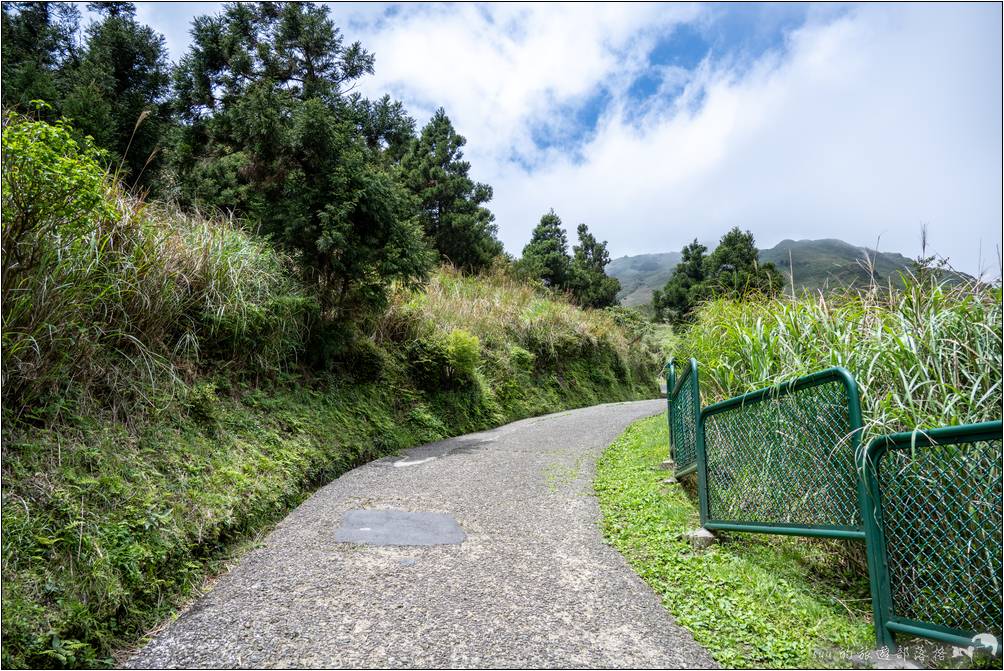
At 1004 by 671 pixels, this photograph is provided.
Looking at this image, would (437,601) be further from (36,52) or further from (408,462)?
(36,52)

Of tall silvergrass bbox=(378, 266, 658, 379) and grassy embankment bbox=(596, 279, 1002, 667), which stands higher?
tall silvergrass bbox=(378, 266, 658, 379)

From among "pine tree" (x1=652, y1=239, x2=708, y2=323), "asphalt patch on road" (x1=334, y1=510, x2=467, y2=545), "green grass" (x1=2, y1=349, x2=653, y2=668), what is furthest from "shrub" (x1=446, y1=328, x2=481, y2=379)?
"pine tree" (x1=652, y1=239, x2=708, y2=323)

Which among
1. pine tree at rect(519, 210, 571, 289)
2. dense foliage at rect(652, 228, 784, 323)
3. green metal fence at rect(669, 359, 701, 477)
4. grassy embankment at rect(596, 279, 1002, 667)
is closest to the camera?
grassy embankment at rect(596, 279, 1002, 667)

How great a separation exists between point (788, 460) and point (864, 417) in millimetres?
489

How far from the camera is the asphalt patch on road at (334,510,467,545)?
3.61m

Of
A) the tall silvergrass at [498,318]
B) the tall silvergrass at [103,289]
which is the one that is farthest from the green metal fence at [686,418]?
the tall silvergrass at [103,289]

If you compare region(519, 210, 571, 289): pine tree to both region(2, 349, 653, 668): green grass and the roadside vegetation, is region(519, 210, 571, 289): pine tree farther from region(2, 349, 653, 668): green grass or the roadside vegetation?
region(2, 349, 653, 668): green grass

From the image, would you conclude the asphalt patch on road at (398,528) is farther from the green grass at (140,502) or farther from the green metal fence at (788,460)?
the green metal fence at (788,460)

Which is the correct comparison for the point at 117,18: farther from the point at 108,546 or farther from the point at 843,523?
the point at 843,523

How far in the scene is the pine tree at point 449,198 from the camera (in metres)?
16.8

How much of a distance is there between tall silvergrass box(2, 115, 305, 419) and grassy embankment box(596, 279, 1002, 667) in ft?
11.9

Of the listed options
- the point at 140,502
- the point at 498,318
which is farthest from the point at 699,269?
the point at 140,502

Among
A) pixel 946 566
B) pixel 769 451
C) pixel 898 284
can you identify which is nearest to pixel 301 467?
pixel 769 451

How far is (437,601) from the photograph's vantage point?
2.78 meters
